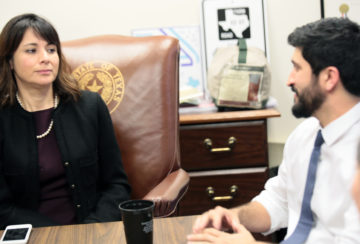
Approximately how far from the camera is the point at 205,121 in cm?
225

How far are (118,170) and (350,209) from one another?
0.92 metres

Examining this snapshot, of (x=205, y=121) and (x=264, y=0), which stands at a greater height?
(x=264, y=0)

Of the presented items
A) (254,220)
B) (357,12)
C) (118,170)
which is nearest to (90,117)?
(118,170)

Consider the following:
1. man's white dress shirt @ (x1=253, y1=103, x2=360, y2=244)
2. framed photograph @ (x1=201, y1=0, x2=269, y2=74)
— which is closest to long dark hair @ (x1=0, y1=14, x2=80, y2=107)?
man's white dress shirt @ (x1=253, y1=103, x2=360, y2=244)

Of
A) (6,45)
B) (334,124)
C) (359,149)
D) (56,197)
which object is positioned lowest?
(56,197)

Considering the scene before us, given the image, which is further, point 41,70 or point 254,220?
point 41,70

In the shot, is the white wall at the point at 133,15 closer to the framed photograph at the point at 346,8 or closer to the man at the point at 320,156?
the framed photograph at the point at 346,8

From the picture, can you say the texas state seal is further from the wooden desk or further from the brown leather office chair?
the wooden desk

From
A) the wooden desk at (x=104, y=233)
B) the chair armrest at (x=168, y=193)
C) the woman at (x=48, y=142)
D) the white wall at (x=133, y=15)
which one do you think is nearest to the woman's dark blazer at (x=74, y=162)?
the woman at (x=48, y=142)

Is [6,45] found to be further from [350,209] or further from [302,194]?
[350,209]

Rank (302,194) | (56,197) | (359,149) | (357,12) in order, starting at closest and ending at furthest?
(359,149) → (302,194) → (56,197) → (357,12)

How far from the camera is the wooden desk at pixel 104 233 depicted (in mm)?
1140

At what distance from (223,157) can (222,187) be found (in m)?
0.15

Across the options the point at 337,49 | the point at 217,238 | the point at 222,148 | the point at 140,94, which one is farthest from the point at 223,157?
the point at 217,238
